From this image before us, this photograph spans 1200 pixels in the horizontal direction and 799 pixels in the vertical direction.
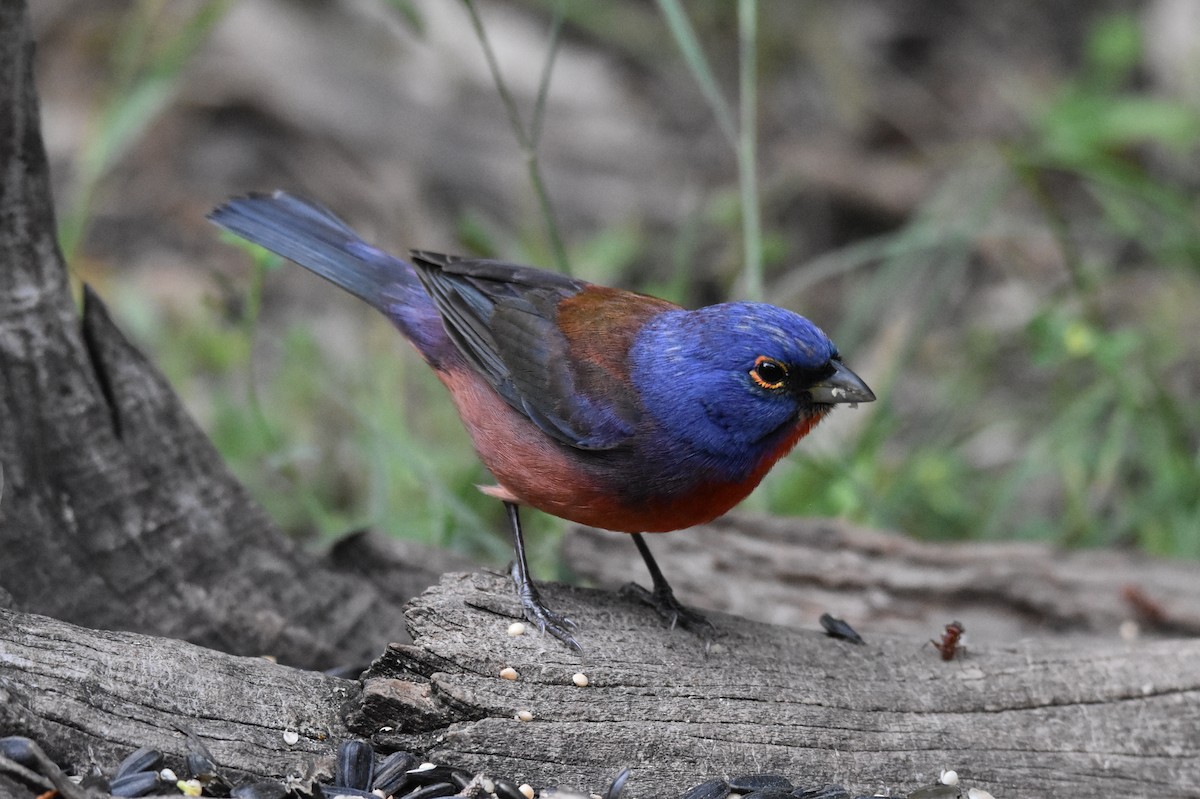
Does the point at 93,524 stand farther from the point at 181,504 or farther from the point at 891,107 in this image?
the point at 891,107

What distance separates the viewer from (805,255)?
9477mm

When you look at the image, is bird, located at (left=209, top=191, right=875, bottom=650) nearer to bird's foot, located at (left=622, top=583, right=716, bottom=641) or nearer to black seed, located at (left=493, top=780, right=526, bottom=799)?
bird's foot, located at (left=622, top=583, right=716, bottom=641)

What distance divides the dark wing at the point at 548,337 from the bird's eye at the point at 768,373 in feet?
1.28

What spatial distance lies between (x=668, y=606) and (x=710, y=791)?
0.77 meters

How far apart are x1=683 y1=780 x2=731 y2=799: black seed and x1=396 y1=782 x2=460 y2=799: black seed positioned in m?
0.63

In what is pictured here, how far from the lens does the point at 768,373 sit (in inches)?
144

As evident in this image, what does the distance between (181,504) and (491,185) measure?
5.72 metres

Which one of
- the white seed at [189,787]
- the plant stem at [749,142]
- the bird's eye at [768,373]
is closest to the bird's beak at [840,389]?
the bird's eye at [768,373]

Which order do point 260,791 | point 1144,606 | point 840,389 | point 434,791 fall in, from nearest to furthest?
point 260,791 → point 434,791 → point 840,389 → point 1144,606

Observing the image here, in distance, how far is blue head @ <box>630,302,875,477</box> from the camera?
365 centimetres

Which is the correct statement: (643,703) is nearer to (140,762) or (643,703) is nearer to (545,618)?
(545,618)

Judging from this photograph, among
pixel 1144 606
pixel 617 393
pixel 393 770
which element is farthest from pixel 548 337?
pixel 1144 606

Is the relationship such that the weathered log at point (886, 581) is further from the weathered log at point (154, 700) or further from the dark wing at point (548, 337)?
the weathered log at point (154, 700)

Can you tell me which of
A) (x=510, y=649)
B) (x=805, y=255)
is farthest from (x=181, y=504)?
(x=805, y=255)
